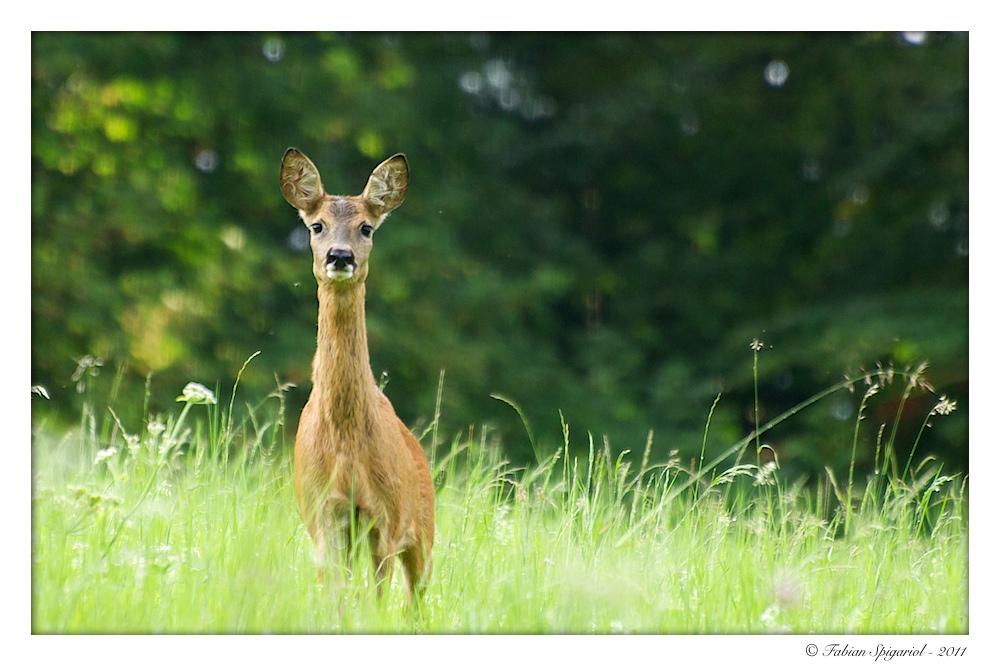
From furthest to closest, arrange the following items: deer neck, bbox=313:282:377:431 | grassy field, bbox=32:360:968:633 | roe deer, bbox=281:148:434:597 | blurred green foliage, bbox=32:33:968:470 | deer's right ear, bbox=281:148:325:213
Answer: blurred green foliage, bbox=32:33:968:470 < deer's right ear, bbox=281:148:325:213 < deer neck, bbox=313:282:377:431 < roe deer, bbox=281:148:434:597 < grassy field, bbox=32:360:968:633

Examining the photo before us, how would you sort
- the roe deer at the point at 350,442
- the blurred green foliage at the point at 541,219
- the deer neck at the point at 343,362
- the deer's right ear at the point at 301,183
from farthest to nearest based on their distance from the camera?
the blurred green foliage at the point at 541,219 < the deer's right ear at the point at 301,183 < the deer neck at the point at 343,362 < the roe deer at the point at 350,442

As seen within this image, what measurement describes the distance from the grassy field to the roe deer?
5.3 inches

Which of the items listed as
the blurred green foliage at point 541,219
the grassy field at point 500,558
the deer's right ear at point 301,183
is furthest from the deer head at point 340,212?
the blurred green foliage at point 541,219

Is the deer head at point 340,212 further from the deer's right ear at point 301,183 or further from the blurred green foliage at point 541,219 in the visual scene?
the blurred green foliage at point 541,219

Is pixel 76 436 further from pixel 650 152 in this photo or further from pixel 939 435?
pixel 650 152

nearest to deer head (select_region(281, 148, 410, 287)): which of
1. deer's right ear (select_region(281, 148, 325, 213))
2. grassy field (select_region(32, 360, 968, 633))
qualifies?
deer's right ear (select_region(281, 148, 325, 213))

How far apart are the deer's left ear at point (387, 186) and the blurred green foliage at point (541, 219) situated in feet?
13.4

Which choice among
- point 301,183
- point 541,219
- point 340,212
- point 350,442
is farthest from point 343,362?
point 541,219

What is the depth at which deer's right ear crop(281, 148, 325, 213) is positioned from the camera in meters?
4.62

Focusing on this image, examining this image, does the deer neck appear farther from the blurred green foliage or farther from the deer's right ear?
the blurred green foliage

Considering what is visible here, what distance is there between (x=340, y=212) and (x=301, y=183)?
0.20m

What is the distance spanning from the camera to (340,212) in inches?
179

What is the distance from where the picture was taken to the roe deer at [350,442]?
4164mm
